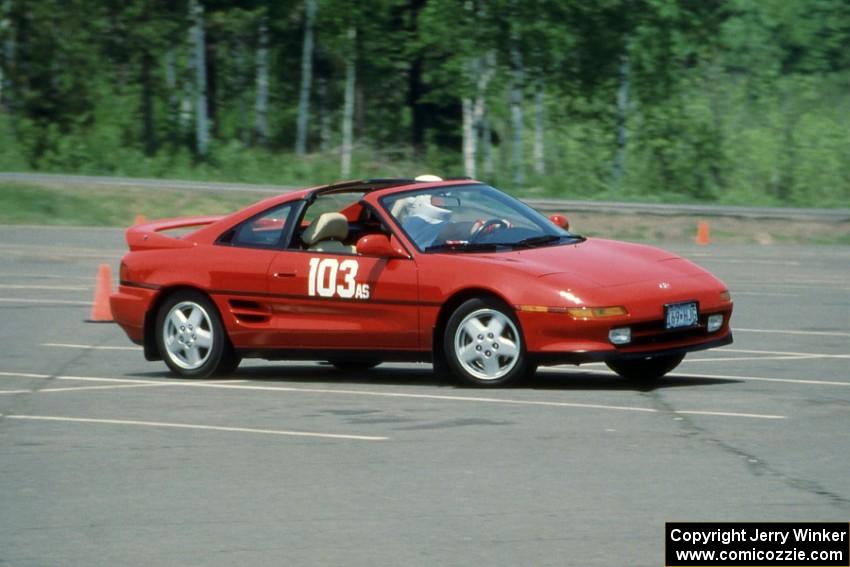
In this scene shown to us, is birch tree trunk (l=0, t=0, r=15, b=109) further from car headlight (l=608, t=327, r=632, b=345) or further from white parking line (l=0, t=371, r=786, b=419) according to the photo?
car headlight (l=608, t=327, r=632, b=345)

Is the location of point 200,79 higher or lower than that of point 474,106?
higher

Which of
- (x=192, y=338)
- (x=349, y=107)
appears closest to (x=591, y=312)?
(x=192, y=338)

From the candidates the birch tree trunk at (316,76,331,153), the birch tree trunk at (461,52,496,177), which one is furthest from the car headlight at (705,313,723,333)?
the birch tree trunk at (316,76,331,153)

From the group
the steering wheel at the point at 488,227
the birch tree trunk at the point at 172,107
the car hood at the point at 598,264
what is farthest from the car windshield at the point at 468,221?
the birch tree trunk at the point at 172,107

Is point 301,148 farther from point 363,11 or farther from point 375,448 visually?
point 375,448

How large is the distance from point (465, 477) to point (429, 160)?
40246 millimetres

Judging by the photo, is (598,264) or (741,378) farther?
(741,378)

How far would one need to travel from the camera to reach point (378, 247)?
11.7 metres

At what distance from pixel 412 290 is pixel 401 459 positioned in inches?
124

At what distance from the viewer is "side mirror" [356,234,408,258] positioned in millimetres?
11641

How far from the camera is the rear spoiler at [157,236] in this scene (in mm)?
13056

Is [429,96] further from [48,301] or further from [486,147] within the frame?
[48,301]

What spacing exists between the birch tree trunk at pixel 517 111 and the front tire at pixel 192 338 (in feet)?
105

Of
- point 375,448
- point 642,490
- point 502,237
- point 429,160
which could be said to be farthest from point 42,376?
point 429,160
